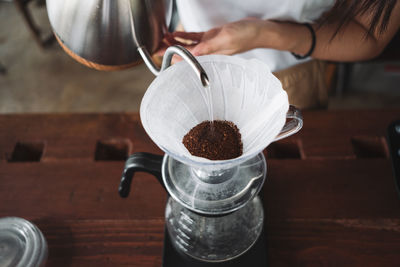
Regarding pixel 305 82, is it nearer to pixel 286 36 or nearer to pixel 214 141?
pixel 286 36

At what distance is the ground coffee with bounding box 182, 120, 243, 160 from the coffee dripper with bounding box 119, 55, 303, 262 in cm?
2

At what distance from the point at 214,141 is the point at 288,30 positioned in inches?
17.5

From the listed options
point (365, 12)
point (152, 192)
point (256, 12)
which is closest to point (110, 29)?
point (152, 192)

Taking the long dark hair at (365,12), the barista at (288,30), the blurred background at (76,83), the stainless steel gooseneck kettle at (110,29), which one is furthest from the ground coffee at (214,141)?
the blurred background at (76,83)

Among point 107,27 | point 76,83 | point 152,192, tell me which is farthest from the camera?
point 76,83

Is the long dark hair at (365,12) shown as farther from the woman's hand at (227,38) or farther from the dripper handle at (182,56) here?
the dripper handle at (182,56)

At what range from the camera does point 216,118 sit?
60 centimetres

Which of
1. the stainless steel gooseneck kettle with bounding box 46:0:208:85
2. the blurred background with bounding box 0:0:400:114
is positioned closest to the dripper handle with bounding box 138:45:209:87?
the stainless steel gooseneck kettle with bounding box 46:0:208:85

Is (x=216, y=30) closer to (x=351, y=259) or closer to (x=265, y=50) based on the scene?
(x=265, y=50)

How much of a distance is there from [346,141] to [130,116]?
0.50 m

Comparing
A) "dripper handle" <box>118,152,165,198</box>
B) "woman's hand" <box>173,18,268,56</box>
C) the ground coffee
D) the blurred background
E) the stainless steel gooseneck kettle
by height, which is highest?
the stainless steel gooseneck kettle

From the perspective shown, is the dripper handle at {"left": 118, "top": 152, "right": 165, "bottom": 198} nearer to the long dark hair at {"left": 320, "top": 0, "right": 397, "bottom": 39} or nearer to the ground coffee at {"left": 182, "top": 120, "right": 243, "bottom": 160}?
the ground coffee at {"left": 182, "top": 120, "right": 243, "bottom": 160}

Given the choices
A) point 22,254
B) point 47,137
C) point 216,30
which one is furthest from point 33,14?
point 22,254

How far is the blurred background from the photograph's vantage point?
1.73 metres
